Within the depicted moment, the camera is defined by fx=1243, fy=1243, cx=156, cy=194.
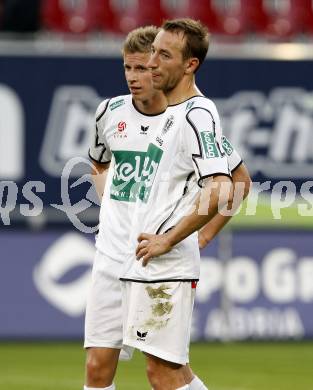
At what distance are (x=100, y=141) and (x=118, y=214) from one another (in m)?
0.52

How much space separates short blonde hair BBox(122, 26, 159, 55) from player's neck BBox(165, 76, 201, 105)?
73 cm

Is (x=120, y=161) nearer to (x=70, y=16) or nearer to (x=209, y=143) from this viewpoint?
(x=209, y=143)

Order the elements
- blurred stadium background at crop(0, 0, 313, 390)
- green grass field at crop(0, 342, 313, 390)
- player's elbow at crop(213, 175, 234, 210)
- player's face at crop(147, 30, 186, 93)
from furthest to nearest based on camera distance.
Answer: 1. blurred stadium background at crop(0, 0, 313, 390)
2. green grass field at crop(0, 342, 313, 390)
3. player's face at crop(147, 30, 186, 93)
4. player's elbow at crop(213, 175, 234, 210)

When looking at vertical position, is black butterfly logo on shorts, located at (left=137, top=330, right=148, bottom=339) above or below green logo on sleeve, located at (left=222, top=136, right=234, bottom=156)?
below

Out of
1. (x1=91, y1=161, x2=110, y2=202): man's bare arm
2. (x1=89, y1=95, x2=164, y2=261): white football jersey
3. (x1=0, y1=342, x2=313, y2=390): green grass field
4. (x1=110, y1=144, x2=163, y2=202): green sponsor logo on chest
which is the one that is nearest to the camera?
(x1=110, y1=144, x2=163, y2=202): green sponsor logo on chest

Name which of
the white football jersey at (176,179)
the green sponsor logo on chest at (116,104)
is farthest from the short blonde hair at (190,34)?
the green sponsor logo on chest at (116,104)

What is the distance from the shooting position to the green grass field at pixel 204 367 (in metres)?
9.59

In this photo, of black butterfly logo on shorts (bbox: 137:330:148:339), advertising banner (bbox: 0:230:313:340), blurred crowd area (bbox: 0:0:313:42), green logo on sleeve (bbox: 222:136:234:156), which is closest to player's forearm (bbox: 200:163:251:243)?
green logo on sleeve (bbox: 222:136:234:156)

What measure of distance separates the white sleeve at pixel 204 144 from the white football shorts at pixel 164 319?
22.7 inches

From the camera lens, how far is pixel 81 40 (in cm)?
1432

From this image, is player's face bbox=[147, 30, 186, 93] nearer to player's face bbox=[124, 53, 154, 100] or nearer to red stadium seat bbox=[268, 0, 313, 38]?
player's face bbox=[124, 53, 154, 100]

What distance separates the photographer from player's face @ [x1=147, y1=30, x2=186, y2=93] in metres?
5.97

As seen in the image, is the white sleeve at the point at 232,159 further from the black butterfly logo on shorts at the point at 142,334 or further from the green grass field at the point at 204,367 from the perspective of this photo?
the green grass field at the point at 204,367

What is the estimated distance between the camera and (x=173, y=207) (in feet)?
20.0
